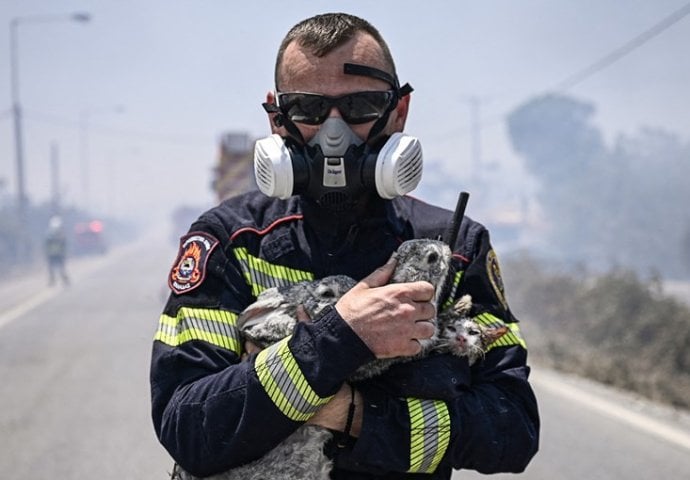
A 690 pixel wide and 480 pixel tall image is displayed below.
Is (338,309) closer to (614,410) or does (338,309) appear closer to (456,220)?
(456,220)

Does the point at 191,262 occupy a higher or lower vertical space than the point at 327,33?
lower

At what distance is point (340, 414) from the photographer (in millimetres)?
1755

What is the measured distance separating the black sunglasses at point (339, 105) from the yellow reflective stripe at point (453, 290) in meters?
0.45

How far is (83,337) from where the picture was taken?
1154 centimetres

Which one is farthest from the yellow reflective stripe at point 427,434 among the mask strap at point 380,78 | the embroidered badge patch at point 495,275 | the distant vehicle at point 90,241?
the distant vehicle at point 90,241

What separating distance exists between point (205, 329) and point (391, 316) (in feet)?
1.49

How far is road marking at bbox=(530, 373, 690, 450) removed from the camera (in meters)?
5.91

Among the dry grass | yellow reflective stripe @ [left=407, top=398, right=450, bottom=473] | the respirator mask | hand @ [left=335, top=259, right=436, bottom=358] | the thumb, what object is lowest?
the dry grass

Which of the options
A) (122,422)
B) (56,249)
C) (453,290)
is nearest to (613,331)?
(122,422)

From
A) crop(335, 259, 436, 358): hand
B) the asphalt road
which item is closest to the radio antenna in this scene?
crop(335, 259, 436, 358): hand

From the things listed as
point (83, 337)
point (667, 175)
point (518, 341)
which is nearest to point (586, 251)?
point (667, 175)

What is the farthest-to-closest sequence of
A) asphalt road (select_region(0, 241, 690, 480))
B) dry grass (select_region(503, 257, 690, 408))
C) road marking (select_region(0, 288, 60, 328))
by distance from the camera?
road marking (select_region(0, 288, 60, 328)) → dry grass (select_region(503, 257, 690, 408)) → asphalt road (select_region(0, 241, 690, 480))

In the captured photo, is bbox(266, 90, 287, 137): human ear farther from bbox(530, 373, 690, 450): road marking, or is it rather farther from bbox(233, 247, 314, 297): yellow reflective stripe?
bbox(530, 373, 690, 450): road marking

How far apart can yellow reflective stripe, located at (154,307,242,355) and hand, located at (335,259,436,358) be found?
0.29m
